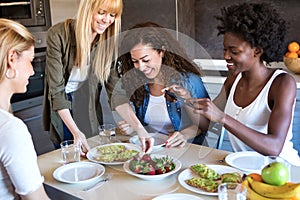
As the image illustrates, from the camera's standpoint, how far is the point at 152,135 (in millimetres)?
1636

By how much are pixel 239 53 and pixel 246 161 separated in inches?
17.3

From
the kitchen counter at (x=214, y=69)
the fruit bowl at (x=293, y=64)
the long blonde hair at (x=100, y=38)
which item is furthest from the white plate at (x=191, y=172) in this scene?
the fruit bowl at (x=293, y=64)

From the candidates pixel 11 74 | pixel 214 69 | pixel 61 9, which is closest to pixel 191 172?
pixel 11 74

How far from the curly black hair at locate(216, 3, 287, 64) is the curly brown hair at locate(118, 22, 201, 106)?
0.37 metres

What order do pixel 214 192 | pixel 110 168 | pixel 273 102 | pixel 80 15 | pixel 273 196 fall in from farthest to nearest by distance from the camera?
pixel 80 15 → pixel 273 102 → pixel 110 168 → pixel 214 192 → pixel 273 196

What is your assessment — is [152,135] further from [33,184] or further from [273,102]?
[33,184]

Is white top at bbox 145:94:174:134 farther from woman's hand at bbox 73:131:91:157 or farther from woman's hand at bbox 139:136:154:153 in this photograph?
woman's hand at bbox 73:131:91:157

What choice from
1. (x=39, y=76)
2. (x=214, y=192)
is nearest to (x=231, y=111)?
(x=214, y=192)

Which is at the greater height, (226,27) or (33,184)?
(226,27)

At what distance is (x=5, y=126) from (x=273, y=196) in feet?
2.30

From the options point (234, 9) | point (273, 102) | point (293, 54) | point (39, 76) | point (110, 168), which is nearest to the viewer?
point (110, 168)

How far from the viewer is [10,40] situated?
1.01 meters

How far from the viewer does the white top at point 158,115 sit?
1735 mm

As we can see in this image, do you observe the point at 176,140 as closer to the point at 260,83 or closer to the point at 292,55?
the point at 260,83
